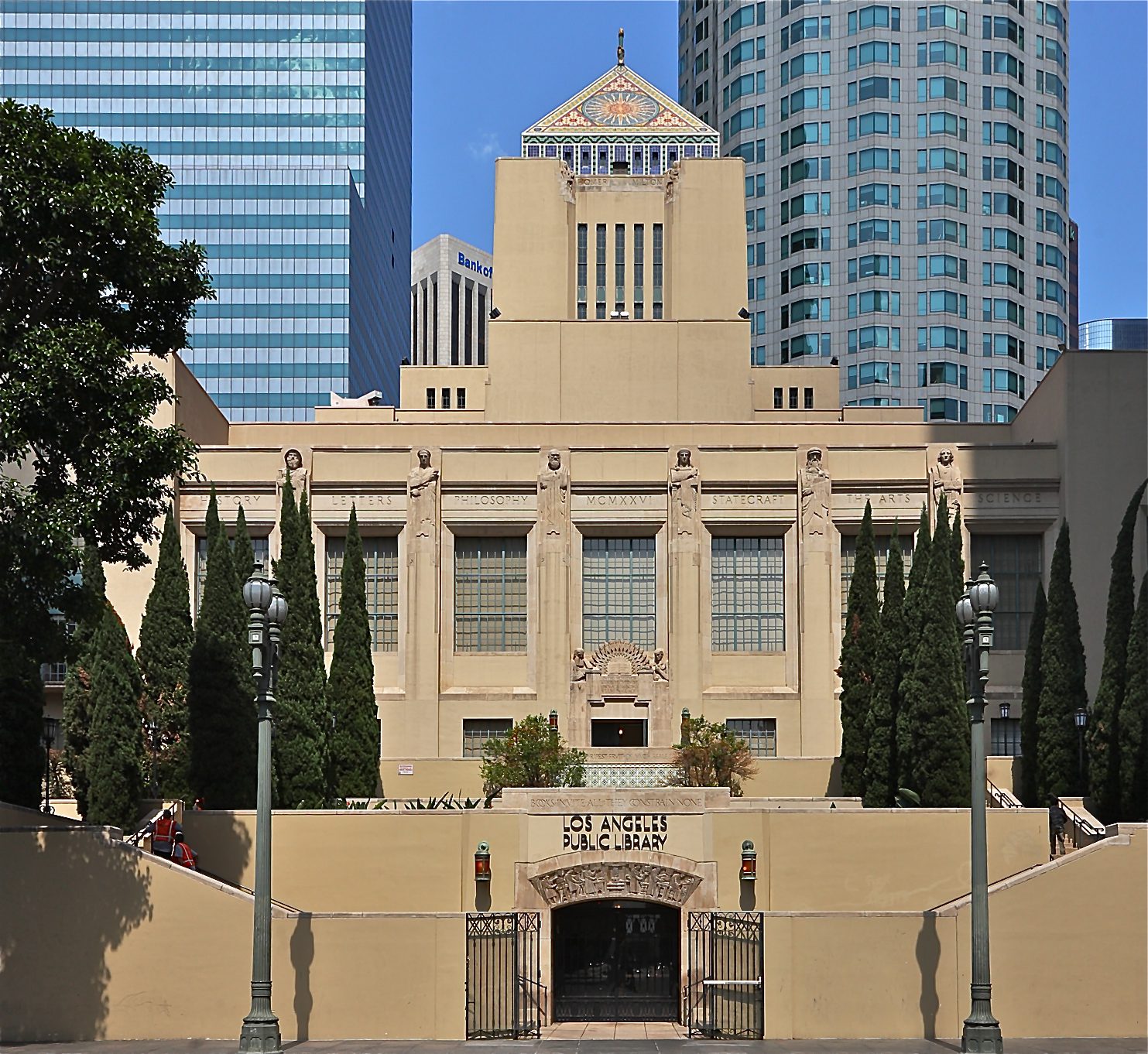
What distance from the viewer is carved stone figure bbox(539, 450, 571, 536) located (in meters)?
52.2

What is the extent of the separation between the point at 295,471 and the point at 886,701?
20.1m

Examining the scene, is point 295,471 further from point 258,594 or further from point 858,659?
point 258,594

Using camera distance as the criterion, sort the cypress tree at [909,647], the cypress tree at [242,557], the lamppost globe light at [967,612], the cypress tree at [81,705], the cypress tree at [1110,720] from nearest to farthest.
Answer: the lamppost globe light at [967,612], the cypress tree at [1110,720], the cypress tree at [81,705], the cypress tree at [909,647], the cypress tree at [242,557]

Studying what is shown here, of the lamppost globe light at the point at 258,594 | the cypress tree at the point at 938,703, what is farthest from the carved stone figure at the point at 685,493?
the lamppost globe light at the point at 258,594

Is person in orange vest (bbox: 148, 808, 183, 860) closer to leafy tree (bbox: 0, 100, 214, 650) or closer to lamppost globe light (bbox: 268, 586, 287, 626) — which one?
leafy tree (bbox: 0, 100, 214, 650)

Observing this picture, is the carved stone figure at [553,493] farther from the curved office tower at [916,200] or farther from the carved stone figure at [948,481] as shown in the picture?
the curved office tower at [916,200]

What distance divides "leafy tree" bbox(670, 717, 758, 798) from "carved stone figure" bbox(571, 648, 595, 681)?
7.12 meters

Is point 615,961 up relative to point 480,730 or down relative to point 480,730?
down

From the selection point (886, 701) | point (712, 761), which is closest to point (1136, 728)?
point (886, 701)

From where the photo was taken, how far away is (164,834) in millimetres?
32812

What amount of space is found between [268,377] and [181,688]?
234 feet

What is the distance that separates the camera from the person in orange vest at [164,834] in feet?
105

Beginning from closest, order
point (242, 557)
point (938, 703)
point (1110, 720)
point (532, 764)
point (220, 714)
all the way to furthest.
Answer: point (1110, 720), point (220, 714), point (938, 703), point (242, 557), point (532, 764)

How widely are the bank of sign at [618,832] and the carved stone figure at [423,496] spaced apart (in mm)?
19827
